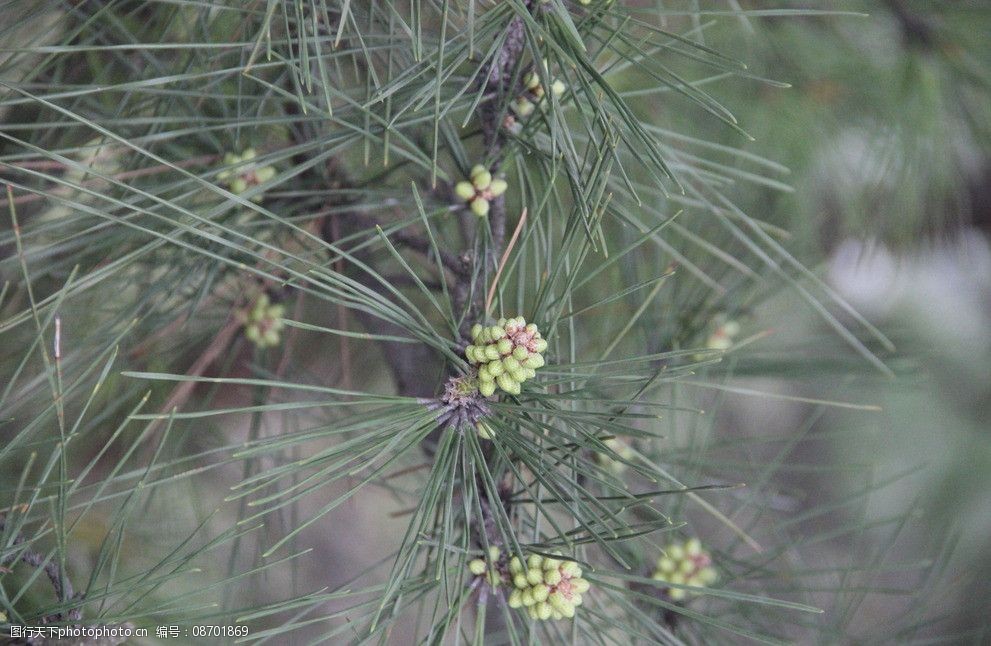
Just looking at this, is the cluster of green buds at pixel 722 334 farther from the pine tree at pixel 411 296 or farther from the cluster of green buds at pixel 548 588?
the cluster of green buds at pixel 548 588

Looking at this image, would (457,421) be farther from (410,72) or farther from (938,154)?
(938,154)

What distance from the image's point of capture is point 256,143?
385mm

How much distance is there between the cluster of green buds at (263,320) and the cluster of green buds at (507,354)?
0.20 metres

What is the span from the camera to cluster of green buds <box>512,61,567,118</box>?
29cm

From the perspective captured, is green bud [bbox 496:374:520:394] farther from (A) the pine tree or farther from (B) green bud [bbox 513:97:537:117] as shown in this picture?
(B) green bud [bbox 513:97:537:117]

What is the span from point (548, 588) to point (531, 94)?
7.1 inches

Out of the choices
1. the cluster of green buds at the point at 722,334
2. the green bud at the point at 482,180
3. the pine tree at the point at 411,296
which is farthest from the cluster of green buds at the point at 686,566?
the green bud at the point at 482,180

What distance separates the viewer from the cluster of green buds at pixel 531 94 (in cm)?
29

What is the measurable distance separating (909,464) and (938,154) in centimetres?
75

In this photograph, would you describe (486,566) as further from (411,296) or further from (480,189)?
(411,296)

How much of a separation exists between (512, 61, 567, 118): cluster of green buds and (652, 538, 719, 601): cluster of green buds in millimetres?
241

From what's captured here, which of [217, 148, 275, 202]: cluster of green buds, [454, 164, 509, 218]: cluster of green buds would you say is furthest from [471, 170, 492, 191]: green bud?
[217, 148, 275, 202]: cluster of green buds

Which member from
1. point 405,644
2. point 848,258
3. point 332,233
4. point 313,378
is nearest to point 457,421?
point 332,233

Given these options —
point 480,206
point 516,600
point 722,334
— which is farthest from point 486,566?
point 722,334
